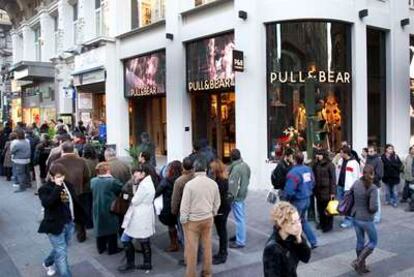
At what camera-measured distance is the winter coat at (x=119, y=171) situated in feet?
26.5

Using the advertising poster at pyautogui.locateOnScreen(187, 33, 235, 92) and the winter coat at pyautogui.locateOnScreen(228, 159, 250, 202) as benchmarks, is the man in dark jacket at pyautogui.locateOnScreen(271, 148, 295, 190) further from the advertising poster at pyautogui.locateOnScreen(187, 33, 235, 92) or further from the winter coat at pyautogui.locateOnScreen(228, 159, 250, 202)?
the advertising poster at pyautogui.locateOnScreen(187, 33, 235, 92)

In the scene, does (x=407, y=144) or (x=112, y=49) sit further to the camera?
(x=112, y=49)

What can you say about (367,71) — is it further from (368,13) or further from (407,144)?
(407,144)

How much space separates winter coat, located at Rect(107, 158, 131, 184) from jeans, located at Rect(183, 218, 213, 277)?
2.29 meters

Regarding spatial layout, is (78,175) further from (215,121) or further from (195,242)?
(215,121)

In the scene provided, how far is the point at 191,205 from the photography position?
607cm

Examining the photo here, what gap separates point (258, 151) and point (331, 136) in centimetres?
259

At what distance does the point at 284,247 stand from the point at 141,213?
3.20 meters

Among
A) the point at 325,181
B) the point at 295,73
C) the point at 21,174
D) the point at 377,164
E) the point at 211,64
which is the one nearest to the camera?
the point at 325,181

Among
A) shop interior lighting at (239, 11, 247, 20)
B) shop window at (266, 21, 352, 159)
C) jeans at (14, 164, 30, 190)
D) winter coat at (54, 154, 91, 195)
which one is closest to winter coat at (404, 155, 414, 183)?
shop window at (266, 21, 352, 159)

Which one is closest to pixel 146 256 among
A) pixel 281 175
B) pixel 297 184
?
pixel 297 184

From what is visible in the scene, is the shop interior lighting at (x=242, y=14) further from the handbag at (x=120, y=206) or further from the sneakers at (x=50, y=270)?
the sneakers at (x=50, y=270)

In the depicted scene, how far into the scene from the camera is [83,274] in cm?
672

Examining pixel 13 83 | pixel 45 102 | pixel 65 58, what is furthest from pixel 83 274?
pixel 13 83
